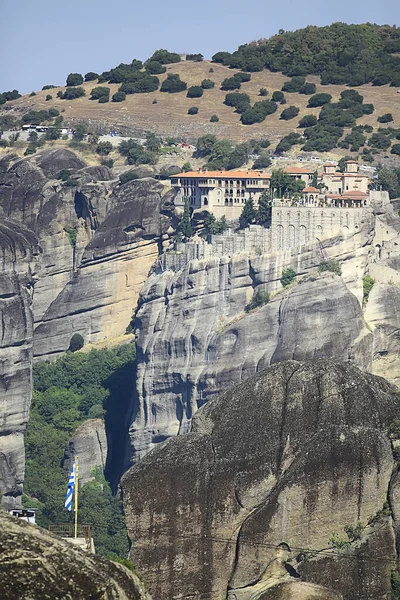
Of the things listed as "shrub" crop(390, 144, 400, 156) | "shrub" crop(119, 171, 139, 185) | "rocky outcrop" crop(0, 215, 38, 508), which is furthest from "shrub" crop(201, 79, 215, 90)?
"rocky outcrop" crop(0, 215, 38, 508)

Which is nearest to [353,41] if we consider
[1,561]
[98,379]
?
[98,379]

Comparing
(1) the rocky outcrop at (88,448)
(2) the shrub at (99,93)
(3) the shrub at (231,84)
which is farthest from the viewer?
(3) the shrub at (231,84)

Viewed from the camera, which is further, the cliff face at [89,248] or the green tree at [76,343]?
the cliff face at [89,248]

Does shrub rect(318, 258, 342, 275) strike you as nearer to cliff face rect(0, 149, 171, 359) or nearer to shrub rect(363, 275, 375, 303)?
shrub rect(363, 275, 375, 303)

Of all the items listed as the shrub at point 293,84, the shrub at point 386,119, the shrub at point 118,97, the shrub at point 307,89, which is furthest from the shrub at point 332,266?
the shrub at point 118,97

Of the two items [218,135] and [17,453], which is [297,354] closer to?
[17,453]

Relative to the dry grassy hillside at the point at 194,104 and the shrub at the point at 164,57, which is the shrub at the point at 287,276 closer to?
the dry grassy hillside at the point at 194,104
